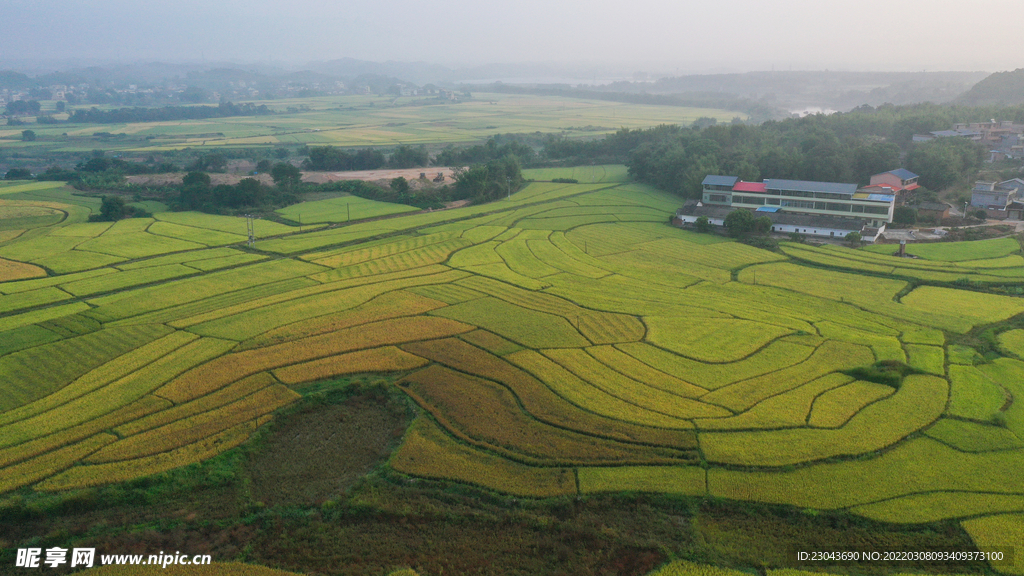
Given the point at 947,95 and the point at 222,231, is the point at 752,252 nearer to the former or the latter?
the point at 222,231

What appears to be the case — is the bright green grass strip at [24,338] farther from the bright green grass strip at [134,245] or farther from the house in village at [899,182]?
the house in village at [899,182]

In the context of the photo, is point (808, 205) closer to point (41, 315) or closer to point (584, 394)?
point (584, 394)

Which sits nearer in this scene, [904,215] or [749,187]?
[904,215]

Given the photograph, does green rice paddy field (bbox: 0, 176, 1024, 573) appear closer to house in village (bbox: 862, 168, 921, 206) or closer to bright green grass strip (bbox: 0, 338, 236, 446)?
bright green grass strip (bbox: 0, 338, 236, 446)

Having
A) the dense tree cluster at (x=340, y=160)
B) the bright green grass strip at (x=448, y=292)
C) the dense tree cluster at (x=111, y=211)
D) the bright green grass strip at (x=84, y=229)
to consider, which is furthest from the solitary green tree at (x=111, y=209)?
the bright green grass strip at (x=448, y=292)

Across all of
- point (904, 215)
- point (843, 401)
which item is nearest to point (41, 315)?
point (843, 401)
